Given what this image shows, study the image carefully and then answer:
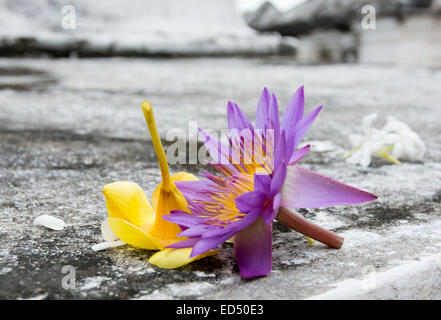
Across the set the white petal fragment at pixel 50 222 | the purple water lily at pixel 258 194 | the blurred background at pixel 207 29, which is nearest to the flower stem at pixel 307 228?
the purple water lily at pixel 258 194

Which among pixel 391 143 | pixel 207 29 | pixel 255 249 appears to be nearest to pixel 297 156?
pixel 255 249

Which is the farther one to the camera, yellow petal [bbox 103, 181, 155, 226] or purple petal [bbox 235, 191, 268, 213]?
yellow petal [bbox 103, 181, 155, 226]

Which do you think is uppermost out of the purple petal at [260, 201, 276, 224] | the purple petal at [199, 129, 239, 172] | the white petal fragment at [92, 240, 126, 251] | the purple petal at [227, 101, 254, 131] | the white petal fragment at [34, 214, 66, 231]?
the purple petal at [227, 101, 254, 131]

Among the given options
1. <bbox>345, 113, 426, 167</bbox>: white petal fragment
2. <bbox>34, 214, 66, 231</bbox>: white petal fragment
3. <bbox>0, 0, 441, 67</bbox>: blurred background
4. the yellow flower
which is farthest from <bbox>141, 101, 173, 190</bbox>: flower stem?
<bbox>0, 0, 441, 67</bbox>: blurred background

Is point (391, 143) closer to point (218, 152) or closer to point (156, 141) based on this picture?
point (218, 152)

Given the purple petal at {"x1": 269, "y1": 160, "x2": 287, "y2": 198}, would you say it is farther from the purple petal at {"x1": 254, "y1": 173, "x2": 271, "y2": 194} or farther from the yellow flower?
the yellow flower

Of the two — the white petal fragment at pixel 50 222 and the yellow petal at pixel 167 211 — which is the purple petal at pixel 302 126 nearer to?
the yellow petal at pixel 167 211
